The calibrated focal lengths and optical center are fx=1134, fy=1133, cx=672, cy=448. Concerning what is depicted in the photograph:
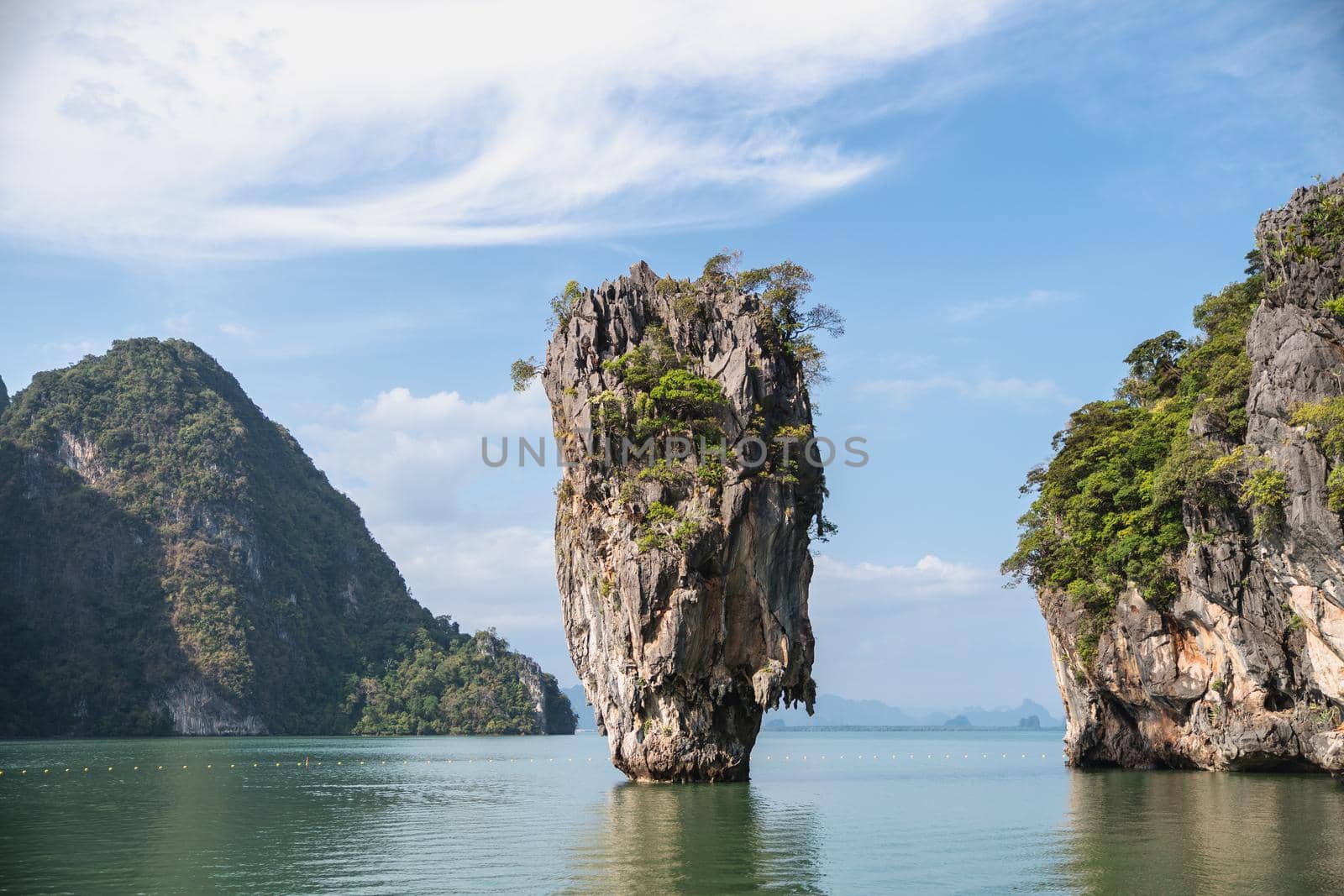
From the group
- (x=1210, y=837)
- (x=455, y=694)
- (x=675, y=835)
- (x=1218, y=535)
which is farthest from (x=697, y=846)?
(x=455, y=694)

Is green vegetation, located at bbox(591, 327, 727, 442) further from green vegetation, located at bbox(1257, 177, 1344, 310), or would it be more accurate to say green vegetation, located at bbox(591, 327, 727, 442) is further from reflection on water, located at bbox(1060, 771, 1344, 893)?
green vegetation, located at bbox(1257, 177, 1344, 310)

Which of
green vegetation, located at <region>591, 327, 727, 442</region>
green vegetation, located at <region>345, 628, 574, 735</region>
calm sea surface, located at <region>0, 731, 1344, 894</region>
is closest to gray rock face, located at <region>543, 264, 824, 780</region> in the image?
green vegetation, located at <region>591, 327, 727, 442</region>

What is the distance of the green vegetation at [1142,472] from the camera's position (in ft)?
111

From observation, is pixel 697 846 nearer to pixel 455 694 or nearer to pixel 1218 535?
pixel 1218 535

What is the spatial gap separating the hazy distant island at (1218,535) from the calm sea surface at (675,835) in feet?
7.78

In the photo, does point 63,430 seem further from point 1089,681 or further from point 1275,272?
point 1275,272

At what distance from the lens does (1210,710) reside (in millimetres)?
37938

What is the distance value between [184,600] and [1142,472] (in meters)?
113

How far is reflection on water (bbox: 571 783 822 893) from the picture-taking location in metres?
18.5

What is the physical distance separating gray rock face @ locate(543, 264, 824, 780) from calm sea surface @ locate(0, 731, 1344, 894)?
236cm

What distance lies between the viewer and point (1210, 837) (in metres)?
22.3

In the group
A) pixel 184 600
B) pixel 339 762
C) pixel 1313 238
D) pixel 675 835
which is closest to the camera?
pixel 675 835

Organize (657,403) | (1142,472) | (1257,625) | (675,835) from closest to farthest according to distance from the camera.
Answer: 1. (675,835)
2. (1257,625)
3. (657,403)
4. (1142,472)

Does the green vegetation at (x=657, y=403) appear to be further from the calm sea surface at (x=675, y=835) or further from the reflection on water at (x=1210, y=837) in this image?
the reflection on water at (x=1210, y=837)
